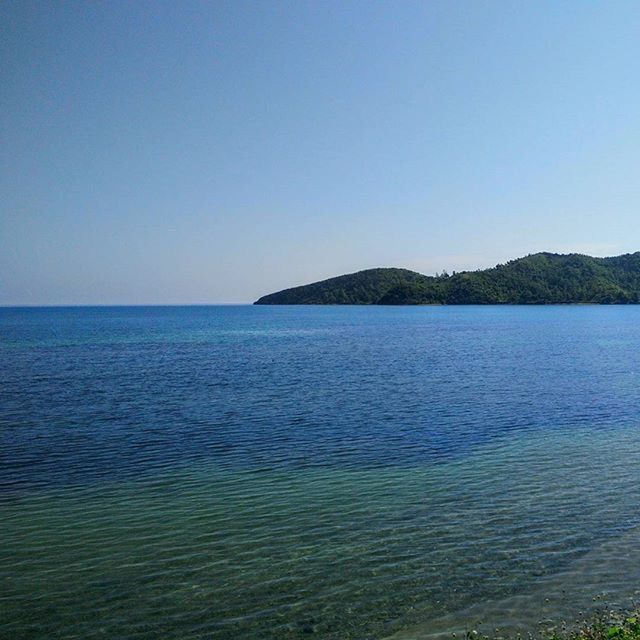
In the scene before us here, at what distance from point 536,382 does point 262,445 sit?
101 feet

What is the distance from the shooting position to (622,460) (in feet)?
75.0

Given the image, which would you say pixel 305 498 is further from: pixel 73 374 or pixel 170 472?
pixel 73 374

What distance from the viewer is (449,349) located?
78062 mm

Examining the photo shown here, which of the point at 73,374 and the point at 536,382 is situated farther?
the point at 73,374

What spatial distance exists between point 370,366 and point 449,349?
22981 mm

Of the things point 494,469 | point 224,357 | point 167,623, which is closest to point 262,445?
point 494,469

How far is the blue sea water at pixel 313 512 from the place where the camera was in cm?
1183

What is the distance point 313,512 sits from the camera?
57.2 ft

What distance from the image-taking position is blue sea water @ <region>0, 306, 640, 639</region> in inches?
466

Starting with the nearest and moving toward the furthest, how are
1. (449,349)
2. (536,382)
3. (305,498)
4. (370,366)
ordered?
1. (305,498)
2. (536,382)
3. (370,366)
4. (449,349)

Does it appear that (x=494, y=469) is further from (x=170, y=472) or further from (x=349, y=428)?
(x=170, y=472)

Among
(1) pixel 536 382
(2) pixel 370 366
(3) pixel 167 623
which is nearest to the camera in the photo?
(3) pixel 167 623

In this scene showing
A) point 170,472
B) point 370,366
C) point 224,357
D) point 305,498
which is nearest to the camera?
point 305,498

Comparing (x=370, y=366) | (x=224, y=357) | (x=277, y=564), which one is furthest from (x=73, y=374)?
(x=277, y=564)
